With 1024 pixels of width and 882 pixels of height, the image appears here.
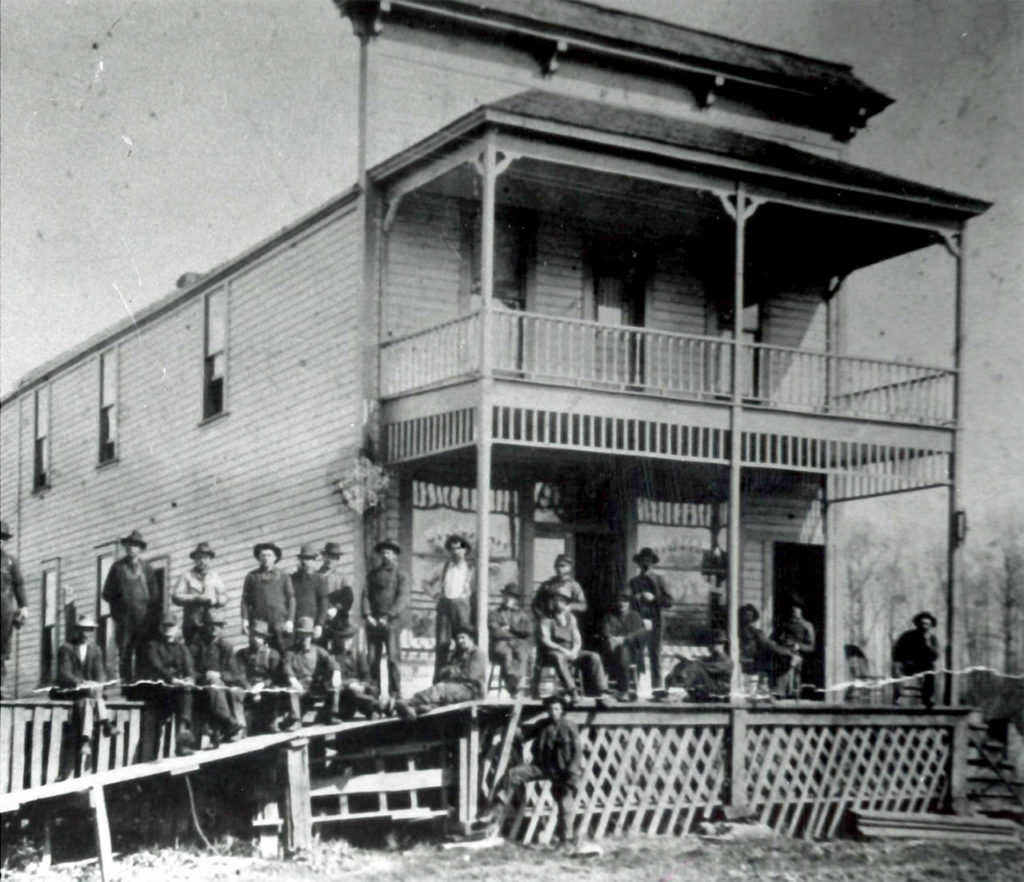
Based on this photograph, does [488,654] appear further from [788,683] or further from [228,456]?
[228,456]

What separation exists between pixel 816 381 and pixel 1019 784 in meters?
6.49

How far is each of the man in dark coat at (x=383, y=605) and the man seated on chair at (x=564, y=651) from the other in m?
1.55

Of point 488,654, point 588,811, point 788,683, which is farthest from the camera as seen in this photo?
point 788,683

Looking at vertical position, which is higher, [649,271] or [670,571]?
[649,271]

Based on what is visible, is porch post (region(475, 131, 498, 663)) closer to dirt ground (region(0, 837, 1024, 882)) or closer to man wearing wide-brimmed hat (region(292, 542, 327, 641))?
man wearing wide-brimmed hat (region(292, 542, 327, 641))

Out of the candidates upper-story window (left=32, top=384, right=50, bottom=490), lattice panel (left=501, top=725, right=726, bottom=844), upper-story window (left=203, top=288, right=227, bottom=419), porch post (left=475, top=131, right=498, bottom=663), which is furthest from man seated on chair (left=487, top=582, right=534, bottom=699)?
upper-story window (left=32, top=384, right=50, bottom=490)

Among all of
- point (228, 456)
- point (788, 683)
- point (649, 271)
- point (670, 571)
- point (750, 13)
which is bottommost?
point (788, 683)

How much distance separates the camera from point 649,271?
2014 centimetres

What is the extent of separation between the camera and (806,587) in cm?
2161

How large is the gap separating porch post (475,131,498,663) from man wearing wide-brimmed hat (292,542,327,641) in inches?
68.8

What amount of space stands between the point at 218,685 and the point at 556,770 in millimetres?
3396

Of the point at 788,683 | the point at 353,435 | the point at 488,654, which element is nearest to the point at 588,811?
the point at 488,654

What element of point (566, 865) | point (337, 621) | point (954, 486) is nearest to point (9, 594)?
point (337, 621)

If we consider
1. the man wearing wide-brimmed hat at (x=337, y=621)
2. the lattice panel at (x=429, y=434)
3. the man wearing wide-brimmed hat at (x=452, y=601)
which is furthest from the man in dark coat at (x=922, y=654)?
the man wearing wide-brimmed hat at (x=337, y=621)
